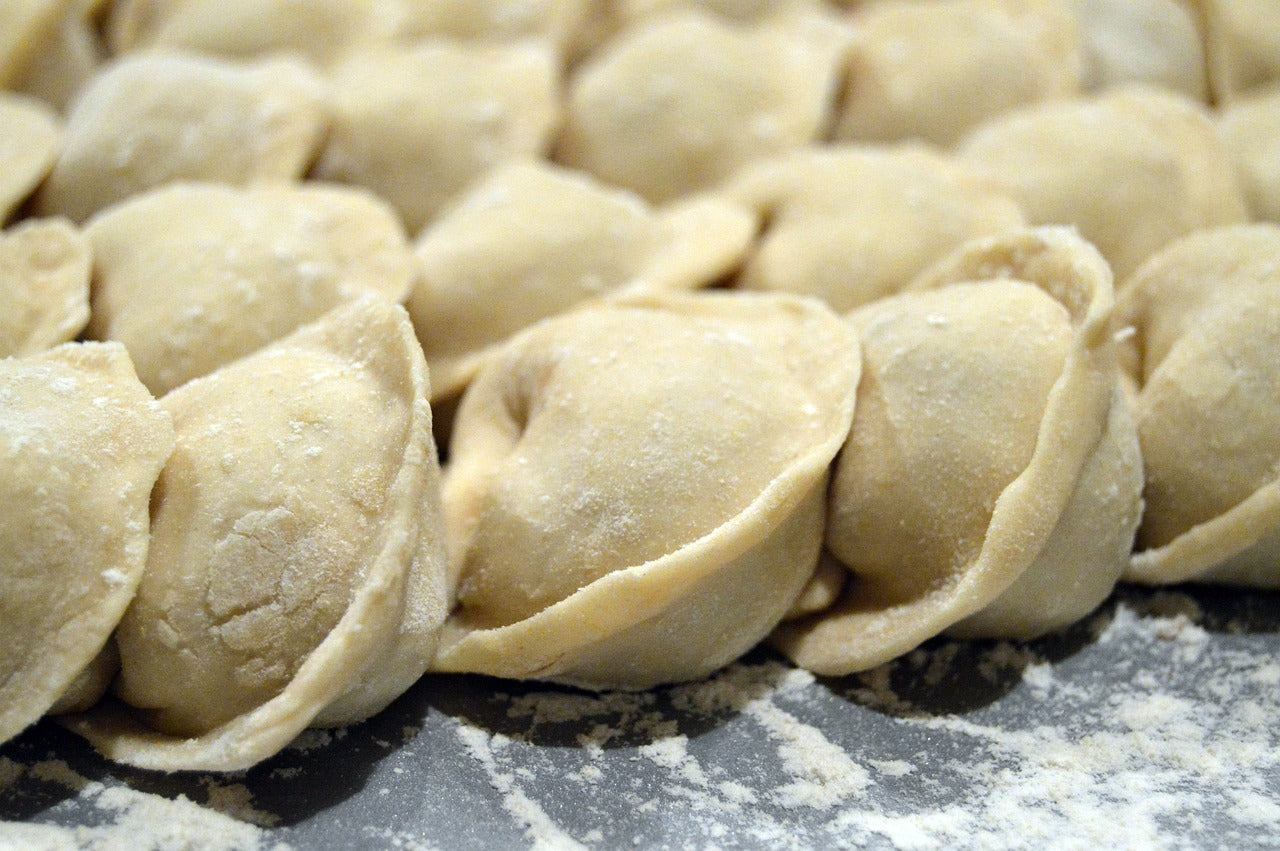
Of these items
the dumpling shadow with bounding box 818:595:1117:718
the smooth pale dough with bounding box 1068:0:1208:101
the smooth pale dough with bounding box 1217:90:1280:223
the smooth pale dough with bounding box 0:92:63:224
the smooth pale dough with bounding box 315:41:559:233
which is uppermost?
the smooth pale dough with bounding box 0:92:63:224

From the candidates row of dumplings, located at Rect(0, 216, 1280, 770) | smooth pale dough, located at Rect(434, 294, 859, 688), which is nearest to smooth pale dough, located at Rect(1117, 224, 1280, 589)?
row of dumplings, located at Rect(0, 216, 1280, 770)

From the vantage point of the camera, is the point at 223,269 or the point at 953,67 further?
the point at 953,67

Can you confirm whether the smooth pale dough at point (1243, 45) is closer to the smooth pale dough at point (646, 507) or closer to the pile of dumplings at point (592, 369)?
the pile of dumplings at point (592, 369)

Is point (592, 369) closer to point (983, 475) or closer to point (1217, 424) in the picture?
point (983, 475)

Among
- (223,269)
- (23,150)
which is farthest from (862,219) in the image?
(23,150)

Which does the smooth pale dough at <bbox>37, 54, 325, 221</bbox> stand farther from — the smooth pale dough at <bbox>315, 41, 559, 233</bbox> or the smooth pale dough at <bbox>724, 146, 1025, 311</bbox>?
the smooth pale dough at <bbox>724, 146, 1025, 311</bbox>

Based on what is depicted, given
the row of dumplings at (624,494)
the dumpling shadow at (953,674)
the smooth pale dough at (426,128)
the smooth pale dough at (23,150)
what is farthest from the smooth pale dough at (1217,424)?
the smooth pale dough at (23,150)
